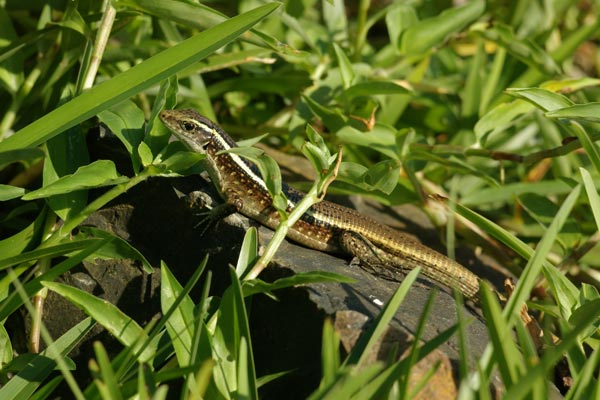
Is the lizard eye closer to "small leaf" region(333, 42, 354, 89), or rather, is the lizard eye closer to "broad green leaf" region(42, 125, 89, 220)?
"broad green leaf" region(42, 125, 89, 220)

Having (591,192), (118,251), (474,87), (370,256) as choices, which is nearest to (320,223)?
(370,256)

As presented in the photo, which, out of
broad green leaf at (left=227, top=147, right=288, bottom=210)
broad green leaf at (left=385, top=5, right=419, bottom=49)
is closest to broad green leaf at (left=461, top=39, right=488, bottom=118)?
broad green leaf at (left=385, top=5, right=419, bottom=49)

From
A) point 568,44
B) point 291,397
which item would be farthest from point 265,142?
point 291,397

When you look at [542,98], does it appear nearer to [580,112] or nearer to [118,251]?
[580,112]

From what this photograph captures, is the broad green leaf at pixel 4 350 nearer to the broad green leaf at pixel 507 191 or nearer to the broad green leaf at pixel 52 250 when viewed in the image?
the broad green leaf at pixel 52 250

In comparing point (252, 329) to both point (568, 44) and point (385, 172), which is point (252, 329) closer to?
point (385, 172)

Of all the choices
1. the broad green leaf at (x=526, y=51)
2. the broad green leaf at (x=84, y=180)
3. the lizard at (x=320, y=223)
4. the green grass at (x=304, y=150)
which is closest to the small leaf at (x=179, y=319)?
the green grass at (x=304, y=150)
